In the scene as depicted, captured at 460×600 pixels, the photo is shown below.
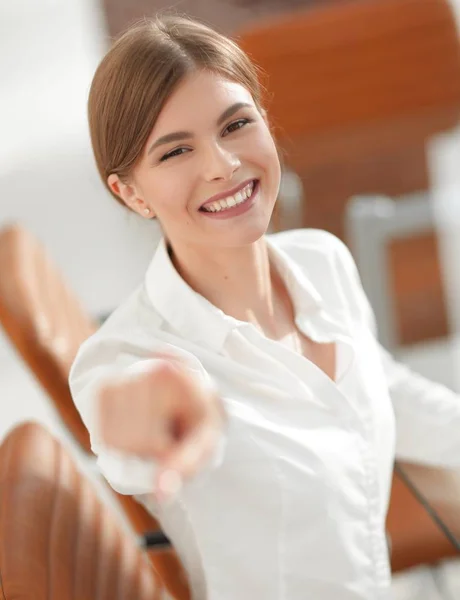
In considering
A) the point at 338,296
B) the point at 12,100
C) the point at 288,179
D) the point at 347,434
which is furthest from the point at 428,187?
the point at 12,100

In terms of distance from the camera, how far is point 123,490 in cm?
80

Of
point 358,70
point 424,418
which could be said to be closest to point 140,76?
point 424,418

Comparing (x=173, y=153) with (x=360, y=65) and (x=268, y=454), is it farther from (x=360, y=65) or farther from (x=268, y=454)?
(x=360, y=65)

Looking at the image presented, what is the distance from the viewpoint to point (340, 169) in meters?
A: 2.27

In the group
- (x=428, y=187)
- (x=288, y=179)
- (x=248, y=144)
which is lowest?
(x=428, y=187)

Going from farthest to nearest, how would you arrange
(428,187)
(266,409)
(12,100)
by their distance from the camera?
1. (12,100)
2. (428,187)
3. (266,409)

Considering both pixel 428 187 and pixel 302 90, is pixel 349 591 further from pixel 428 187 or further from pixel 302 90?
pixel 428 187

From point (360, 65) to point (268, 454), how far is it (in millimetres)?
1108

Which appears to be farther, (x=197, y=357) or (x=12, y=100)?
(x=12, y=100)

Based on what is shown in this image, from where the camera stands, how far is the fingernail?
0.51 metres

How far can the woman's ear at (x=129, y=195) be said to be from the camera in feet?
2.72

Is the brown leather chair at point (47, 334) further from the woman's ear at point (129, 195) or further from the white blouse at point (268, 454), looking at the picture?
the woman's ear at point (129, 195)

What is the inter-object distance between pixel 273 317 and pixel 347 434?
0.14 m

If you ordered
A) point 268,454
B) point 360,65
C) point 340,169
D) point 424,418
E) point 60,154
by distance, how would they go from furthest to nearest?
point 60,154 → point 340,169 → point 360,65 → point 424,418 → point 268,454
